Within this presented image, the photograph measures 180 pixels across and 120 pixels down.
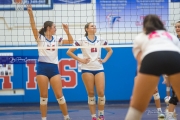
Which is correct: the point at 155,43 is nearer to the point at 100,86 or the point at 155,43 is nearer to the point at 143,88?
the point at 143,88

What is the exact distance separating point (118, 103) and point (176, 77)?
7.48 m

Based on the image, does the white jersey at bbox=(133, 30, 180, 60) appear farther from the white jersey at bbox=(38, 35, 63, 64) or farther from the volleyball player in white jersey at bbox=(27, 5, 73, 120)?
the white jersey at bbox=(38, 35, 63, 64)

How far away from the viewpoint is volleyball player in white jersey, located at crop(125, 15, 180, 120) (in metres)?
5.88

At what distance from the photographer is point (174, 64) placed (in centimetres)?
591

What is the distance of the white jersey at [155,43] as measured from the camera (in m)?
5.97

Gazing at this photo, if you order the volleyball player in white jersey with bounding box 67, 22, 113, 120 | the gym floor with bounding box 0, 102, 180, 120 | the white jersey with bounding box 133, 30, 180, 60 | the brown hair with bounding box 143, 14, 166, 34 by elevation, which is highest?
the brown hair with bounding box 143, 14, 166, 34

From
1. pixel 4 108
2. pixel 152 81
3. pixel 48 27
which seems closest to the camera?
pixel 152 81

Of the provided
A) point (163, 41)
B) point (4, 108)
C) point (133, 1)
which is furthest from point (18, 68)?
point (163, 41)

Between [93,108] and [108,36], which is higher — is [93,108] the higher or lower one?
the lower one

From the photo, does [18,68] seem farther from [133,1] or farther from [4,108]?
[133,1]

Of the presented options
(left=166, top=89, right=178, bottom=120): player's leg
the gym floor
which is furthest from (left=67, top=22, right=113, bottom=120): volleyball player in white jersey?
(left=166, top=89, right=178, bottom=120): player's leg

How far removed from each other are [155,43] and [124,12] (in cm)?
723

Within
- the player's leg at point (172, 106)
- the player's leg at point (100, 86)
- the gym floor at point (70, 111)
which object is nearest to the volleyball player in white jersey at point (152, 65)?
the player's leg at point (172, 106)

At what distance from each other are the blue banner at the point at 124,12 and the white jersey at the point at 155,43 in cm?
693
